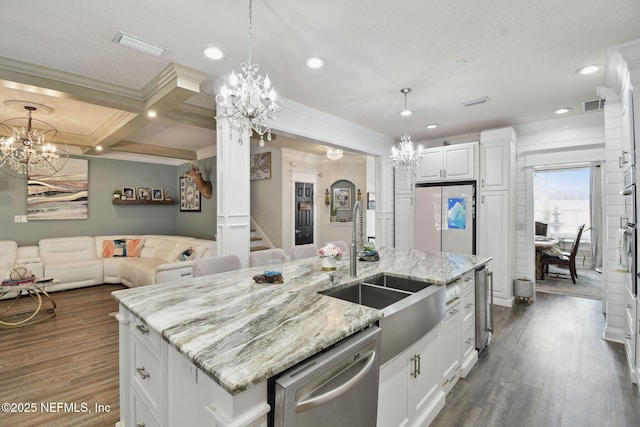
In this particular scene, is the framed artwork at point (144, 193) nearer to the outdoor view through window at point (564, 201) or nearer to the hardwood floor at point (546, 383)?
the hardwood floor at point (546, 383)

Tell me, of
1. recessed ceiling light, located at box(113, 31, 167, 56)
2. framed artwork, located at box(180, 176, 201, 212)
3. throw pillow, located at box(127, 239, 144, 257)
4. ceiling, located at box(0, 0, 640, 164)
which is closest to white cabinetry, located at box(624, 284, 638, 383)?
ceiling, located at box(0, 0, 640, 164)

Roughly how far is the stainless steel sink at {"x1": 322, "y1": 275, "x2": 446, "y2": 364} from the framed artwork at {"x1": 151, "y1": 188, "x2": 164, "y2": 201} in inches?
253

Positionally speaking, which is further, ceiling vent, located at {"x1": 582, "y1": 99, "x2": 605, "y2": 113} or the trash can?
the trash can

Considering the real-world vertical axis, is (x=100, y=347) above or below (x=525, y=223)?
below

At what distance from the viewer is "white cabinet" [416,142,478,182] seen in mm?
4555

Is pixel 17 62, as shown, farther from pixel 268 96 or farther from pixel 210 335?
pixel 210 335

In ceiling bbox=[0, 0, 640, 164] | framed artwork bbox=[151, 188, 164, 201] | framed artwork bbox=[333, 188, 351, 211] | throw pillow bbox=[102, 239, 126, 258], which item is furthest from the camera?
framed artwork bbox=[333, 188, 351, 211]

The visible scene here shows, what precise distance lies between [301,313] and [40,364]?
293 centimetres

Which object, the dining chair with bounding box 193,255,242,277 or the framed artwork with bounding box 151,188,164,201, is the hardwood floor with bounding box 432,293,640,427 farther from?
the framed artwork with bounding box 151,188,164,201

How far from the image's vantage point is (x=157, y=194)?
22.9 ft

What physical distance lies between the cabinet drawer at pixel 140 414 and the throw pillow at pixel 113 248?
524 centimetres

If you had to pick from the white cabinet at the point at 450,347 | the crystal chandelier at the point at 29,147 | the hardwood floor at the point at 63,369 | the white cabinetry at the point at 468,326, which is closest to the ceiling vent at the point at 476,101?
the white cabinetry at the point at 468,326

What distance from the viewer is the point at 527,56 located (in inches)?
98.7

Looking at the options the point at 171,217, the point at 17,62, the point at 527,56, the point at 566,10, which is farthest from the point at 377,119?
the point at 171,217
